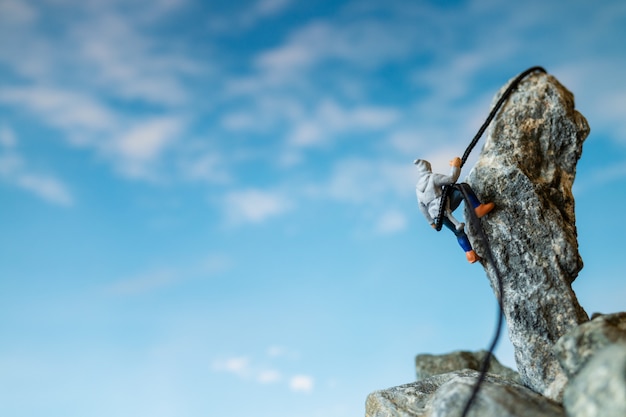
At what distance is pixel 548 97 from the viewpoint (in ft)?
35.7

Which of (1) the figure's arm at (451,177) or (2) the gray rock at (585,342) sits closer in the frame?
(2) the gray rock at (585,342)

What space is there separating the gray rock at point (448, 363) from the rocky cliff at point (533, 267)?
416 cm

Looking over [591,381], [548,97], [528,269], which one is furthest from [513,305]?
[548,97]

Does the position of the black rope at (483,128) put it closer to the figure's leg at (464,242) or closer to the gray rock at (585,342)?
the figure's leg at (464,242)

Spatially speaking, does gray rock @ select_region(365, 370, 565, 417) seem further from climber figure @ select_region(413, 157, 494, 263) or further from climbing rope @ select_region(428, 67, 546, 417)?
climber figure @ select_region(413, 157, 494, 263)

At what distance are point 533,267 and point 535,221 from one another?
693 mm

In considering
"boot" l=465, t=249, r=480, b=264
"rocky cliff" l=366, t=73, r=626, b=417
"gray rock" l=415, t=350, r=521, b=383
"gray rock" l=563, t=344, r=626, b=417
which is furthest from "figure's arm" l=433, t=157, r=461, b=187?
"gray rock" l=415, t=350, r=521, b=383

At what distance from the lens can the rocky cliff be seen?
8.45 m

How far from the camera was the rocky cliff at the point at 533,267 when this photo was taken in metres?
8.45

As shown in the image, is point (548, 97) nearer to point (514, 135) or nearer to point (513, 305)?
point (514, 135)

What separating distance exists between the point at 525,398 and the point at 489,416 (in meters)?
0.85

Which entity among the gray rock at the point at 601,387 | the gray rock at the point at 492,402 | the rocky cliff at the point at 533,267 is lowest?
the gray rock at the point at 601,387

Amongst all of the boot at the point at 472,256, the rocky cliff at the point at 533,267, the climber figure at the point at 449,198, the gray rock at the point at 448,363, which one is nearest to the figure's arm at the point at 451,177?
the climber figure at the point at 449,198

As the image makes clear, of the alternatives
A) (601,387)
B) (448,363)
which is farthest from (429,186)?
(448,363)
